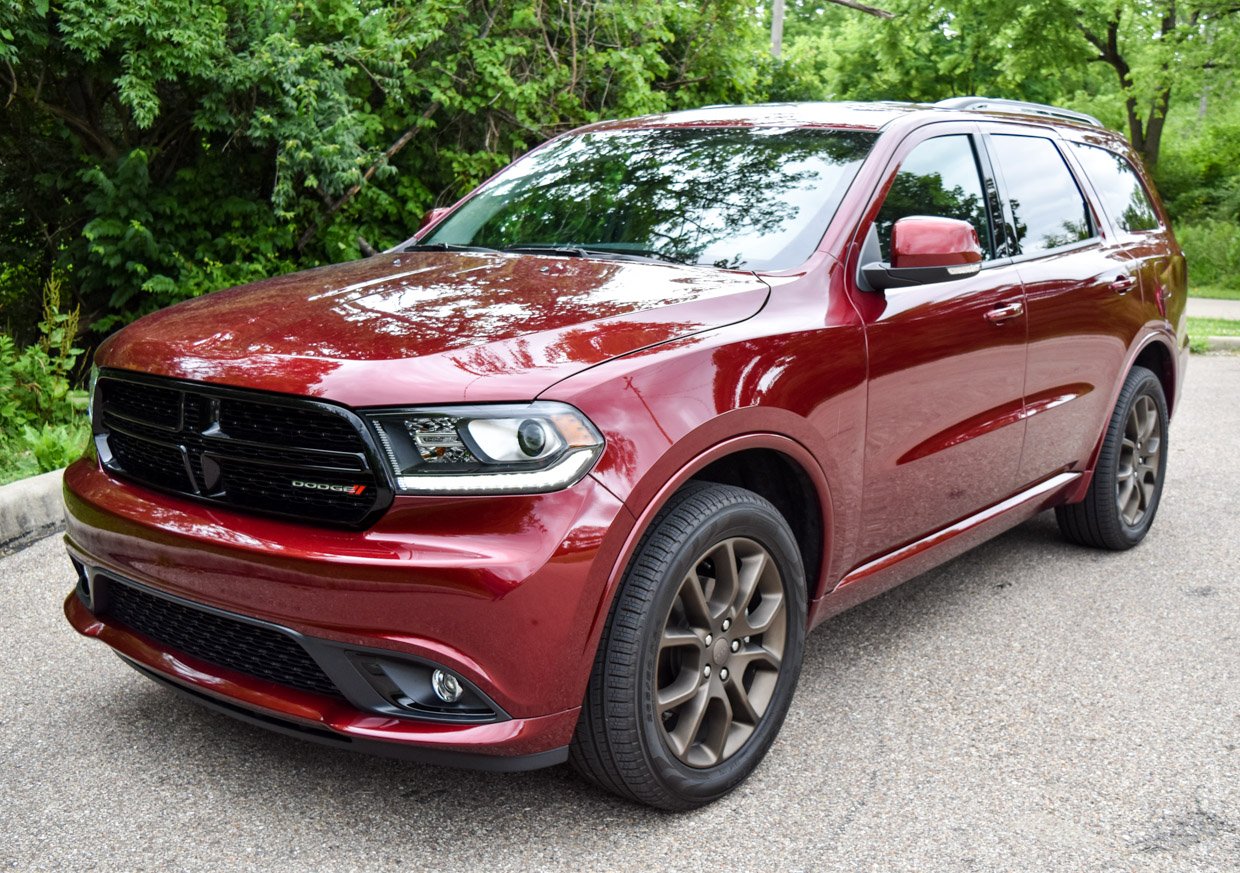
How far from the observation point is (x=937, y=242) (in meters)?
3.44

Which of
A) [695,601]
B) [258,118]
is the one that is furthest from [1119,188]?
[258,118]

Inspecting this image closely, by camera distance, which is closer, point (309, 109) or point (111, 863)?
point (111, 863)

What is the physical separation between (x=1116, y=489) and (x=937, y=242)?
2188 millimetres

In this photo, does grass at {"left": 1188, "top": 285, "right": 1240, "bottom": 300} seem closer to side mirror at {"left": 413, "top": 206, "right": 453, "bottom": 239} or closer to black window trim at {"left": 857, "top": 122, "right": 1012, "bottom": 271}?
black window trim at {"left": 857, "top": 122, "right": 1012, "bottom": 271}

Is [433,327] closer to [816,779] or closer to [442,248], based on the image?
[442,248]

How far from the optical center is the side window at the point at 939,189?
12.2 feet

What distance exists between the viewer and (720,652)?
3.06m

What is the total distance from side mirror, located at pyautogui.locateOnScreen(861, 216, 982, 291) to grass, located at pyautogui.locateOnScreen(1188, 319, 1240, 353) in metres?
9.86

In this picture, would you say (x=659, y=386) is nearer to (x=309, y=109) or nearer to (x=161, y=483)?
(x=161, y=483)

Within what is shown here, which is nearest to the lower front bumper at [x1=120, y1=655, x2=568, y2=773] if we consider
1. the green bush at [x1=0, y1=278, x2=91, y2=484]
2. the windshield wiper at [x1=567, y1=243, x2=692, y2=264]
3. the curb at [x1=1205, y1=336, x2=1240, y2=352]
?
the windshield wiper at [x1=567, y1=243, x2=692, y2=264]

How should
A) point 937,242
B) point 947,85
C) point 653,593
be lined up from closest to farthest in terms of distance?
1. point 653,593
2. point 937,242
3. point 947,85

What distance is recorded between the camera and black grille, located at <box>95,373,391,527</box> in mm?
2596

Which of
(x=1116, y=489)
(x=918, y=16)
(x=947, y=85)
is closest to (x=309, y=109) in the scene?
(x=1116, y=489)

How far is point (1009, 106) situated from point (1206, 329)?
1041 cm
